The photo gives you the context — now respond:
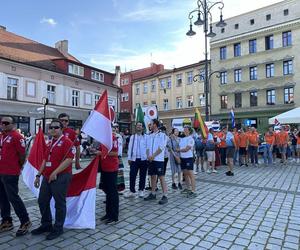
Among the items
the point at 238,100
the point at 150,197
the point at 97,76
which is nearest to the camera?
the point at 150,197

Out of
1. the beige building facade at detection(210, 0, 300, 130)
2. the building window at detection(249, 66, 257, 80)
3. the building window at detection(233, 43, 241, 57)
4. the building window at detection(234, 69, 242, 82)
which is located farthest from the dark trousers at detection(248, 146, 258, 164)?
the building window at detection(233, 43, 241, 57)

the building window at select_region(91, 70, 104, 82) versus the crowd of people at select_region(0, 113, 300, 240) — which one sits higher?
the building window at select_region(91, 70, 104, 82)

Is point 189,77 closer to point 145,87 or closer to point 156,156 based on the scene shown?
point 145,87

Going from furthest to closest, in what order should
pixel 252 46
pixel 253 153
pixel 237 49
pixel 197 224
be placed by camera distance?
pixel 237 49 < pixel 252 46 < pixel 253 153 < pixel 197 224

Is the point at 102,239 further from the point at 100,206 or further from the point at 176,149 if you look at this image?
the point at 176,149

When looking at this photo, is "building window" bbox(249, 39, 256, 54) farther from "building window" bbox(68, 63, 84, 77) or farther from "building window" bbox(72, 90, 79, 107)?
"building window" bbox(72, 90, 79, 107)

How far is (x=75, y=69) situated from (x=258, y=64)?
2182cm

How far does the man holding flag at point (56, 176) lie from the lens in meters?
4.71

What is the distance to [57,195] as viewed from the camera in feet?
15.5

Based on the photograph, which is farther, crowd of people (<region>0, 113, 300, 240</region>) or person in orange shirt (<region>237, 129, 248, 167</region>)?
person in orange shirt (<region>237, 129, 248, 167</region>)

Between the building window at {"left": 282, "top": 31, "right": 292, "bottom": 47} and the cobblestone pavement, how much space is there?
30562mm

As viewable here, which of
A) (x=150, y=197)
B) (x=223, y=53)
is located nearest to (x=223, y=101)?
(x=223, y=53)

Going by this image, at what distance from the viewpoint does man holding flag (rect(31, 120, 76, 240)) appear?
4707mm

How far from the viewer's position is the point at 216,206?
671 cm
